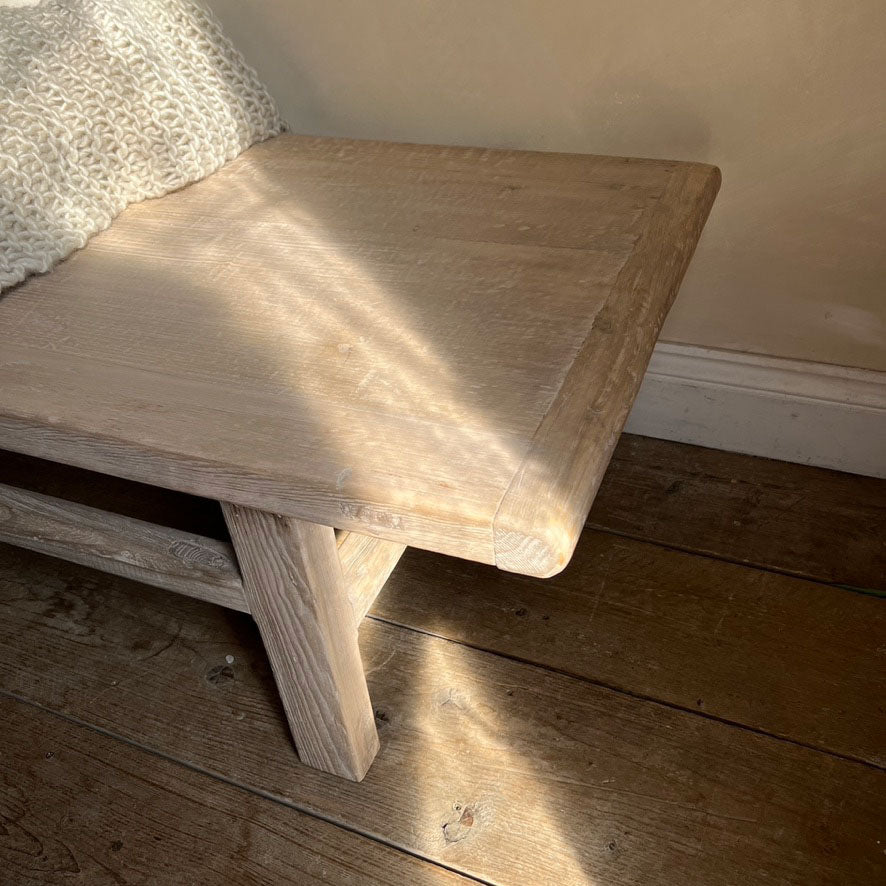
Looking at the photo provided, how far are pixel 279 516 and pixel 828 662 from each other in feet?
1.76

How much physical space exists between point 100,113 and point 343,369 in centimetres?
42

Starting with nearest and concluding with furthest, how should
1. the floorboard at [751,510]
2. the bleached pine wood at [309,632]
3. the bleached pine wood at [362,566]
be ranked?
1. the bleached pine wood at [309,632]
2. the bleached pine wood at [362,566]
3. the floorboard at [751,510]

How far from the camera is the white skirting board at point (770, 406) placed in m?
0.97

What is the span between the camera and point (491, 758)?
796 mm

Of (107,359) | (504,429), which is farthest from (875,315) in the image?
(107,359)

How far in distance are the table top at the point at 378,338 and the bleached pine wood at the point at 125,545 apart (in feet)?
0.44

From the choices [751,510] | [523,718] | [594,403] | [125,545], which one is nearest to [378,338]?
[594,403]

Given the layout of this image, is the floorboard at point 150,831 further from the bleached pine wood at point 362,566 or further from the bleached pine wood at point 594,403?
the bleached pine wood at point 594,403

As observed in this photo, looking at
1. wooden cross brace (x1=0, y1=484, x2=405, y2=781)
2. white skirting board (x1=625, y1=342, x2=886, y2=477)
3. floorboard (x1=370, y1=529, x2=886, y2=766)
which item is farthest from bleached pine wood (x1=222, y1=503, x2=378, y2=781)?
white skirting board (x1=625, y1=342, x2=886, y2=477)

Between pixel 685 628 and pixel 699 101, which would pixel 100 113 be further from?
pixel 685 628

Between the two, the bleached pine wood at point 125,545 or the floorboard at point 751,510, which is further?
the floorboard at point 751,510

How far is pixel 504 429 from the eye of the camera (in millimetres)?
541

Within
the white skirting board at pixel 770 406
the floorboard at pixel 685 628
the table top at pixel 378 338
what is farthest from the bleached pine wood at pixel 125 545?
the white skirting board at pixel 770 406

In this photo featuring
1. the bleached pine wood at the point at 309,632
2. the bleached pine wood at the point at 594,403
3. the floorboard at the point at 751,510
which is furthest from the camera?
the floorboard at the point at 751,510
